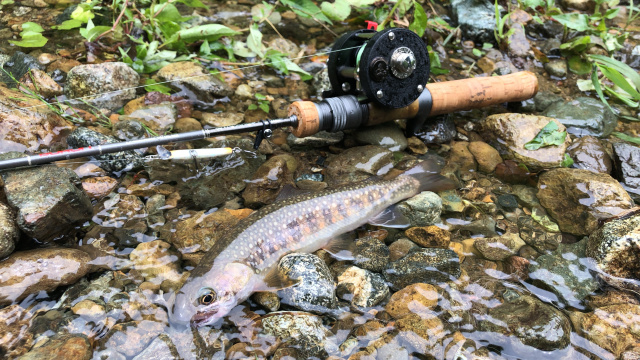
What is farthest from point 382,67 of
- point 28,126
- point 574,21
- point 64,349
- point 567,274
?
point 574,21

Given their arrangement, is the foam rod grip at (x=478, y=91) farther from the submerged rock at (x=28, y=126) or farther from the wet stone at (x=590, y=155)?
the submerged rock at (x=28, y=126)

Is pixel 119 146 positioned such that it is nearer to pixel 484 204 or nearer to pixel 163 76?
pixel 163 76

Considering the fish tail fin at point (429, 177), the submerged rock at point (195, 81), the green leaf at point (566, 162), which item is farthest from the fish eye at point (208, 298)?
the green leaf at point (566, 162)

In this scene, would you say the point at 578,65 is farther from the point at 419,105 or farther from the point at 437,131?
the point at 419,105

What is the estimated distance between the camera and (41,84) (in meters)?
5.11

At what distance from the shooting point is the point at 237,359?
117 inches

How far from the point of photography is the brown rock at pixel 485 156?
4.73 m

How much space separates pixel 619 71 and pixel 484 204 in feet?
8.21

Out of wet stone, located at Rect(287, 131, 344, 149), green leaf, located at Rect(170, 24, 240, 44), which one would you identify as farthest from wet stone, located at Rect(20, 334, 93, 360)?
green leaf, located at Rect(170, 24, 240, 44)

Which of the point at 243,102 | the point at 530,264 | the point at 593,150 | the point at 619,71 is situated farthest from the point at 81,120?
the point at 619,71

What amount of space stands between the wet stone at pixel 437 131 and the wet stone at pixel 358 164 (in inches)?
23.4

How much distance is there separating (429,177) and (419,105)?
2.73 ft

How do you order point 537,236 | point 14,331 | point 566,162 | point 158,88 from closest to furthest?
point 14,331 → point 537,236 → point 566,162 → point 158,88

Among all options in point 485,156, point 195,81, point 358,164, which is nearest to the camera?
point 358,164
